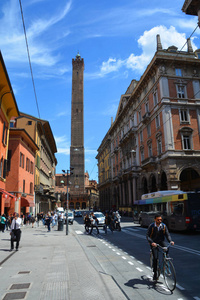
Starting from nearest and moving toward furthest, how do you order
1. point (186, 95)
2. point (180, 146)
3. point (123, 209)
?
point (180, 146)
point (186, 95)
point (123, 209)

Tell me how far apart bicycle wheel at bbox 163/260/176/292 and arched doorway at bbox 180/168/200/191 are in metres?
29.1

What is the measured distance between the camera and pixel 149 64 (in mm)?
36312

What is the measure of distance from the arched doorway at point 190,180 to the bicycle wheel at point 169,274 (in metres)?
29.1

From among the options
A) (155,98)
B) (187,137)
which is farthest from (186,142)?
(155,98)

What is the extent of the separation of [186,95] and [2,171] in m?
26.6

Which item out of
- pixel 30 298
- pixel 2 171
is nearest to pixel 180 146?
pixel 2 171

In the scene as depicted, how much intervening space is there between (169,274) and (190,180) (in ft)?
104

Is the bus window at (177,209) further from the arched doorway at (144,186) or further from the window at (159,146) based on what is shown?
the arched doorway at (144,186)

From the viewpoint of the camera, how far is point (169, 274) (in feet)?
18.2

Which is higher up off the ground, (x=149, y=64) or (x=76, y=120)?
(x=76, y=120)

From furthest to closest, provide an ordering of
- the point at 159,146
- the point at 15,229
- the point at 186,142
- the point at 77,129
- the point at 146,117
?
the point at 77,129 → the point at 146,117 → the point at 159,146 → the point at 186,142 → the point at 15,229

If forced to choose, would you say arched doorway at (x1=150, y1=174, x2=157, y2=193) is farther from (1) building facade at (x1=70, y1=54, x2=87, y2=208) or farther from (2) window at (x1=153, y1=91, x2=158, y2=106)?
(1) building facade at (x1=70, y1=54, x2=87, y2=208)

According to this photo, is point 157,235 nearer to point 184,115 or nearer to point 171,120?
point 171,120

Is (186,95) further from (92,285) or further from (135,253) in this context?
(92,285)
